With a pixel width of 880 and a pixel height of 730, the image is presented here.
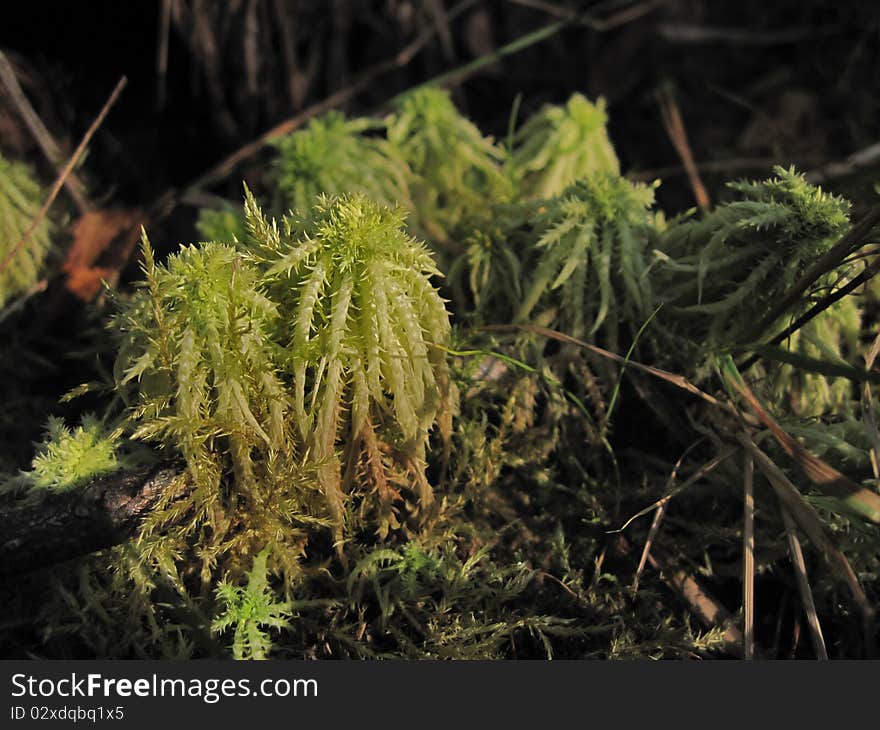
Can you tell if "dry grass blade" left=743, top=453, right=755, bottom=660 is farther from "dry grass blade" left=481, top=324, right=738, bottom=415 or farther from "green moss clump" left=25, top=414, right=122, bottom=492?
"green moss clump" left=25, top=414, right=122, bottom=492

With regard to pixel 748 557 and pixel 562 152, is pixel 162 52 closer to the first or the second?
pixel 562 152

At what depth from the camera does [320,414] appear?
3.32 feet

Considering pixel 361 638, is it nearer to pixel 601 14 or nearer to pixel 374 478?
pixel 374 478

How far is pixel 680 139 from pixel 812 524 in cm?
129

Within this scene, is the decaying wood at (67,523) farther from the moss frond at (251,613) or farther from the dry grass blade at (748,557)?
the dry grass blade at (748,557)

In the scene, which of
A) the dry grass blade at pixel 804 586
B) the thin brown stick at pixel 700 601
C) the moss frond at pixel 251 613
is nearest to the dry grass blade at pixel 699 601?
the thin brown stick at pixel 700 601

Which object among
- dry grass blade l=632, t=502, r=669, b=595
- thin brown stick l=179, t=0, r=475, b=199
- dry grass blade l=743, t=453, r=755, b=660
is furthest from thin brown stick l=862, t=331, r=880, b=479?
thin brown stick l=179, t=0, r=475, b=199

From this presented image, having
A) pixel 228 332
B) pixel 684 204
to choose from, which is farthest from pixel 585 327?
pixel 684 204

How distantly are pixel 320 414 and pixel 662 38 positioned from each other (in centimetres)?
189

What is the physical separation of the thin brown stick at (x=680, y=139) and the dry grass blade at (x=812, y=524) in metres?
0.78

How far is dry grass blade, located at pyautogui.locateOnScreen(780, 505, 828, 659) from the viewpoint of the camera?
101 centimetres

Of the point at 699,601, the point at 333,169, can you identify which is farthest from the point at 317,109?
the point at 699,601

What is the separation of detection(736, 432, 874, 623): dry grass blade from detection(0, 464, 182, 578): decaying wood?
2.89 feet

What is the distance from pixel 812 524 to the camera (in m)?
1.02
